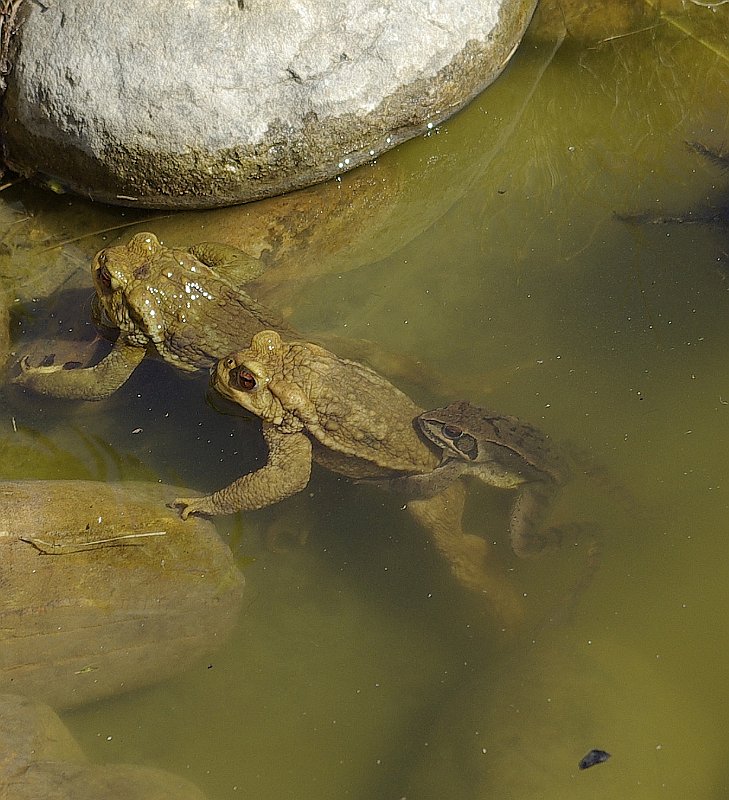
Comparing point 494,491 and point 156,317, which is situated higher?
point 156,317

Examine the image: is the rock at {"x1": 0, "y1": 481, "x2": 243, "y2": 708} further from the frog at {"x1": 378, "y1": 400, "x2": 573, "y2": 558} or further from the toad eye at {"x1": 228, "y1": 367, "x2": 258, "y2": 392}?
the frog at {"x1": 378, "y1": 400, "x2": 573, "y2": 558}

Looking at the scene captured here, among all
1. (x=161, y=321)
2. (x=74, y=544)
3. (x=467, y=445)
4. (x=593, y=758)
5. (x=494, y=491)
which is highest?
(x=467, y=445)

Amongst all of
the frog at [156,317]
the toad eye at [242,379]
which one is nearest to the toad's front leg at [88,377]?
the frog at [156,317]

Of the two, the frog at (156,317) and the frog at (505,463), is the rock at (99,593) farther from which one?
the frog at (505,463)

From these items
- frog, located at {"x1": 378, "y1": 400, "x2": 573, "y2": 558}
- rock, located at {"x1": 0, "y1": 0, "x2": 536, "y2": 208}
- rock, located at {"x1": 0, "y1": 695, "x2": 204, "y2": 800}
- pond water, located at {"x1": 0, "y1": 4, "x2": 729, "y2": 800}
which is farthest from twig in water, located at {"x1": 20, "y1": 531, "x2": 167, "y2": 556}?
rock, located at {"x1": 0, "y1": 0, "x2": 536, "y2": 208}

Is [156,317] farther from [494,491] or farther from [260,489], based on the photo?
[494,491]

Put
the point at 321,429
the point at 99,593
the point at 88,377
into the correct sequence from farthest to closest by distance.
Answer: the point at 88,377, the point at 321,429, the point at 99,593

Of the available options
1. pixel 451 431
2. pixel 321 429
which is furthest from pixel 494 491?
pixel 321 429
